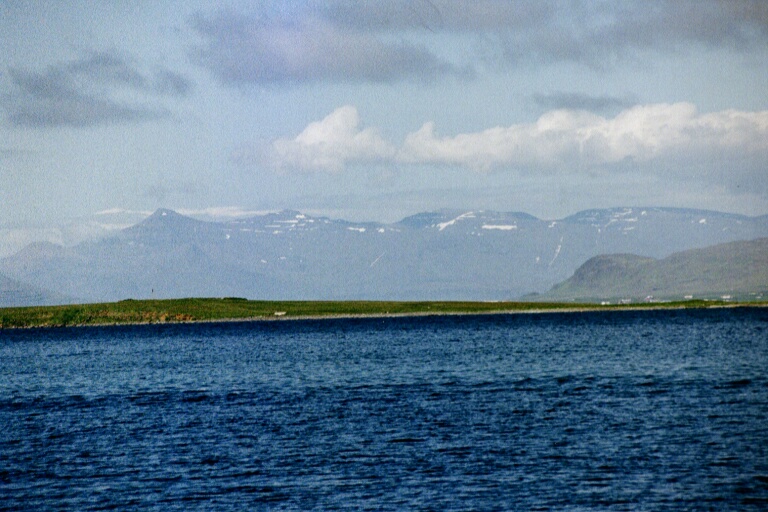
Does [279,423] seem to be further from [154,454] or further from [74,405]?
[74,405]

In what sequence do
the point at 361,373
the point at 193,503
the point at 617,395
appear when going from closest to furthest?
the point at 193,503 → the point at 617,395 → the point at 361,373

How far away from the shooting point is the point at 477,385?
261 feet

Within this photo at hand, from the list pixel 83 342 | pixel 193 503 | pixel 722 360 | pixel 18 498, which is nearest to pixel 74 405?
pixel 18 498

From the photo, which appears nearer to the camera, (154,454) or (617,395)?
(154,454)

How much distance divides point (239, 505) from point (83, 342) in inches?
5872

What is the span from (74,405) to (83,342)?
357 ft

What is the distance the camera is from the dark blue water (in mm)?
42219

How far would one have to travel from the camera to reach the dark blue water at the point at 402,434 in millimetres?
42219

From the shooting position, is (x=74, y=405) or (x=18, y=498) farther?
(x=74, y=405)

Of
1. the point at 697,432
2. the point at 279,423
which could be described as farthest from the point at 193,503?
the point at 697,432

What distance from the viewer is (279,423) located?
62.4 metres

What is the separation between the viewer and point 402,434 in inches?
2205

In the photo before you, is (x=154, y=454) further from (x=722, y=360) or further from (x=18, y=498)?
(x=722, y=360)

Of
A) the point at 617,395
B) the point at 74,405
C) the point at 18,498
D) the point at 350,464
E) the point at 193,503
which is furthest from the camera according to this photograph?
the point at 74,405
